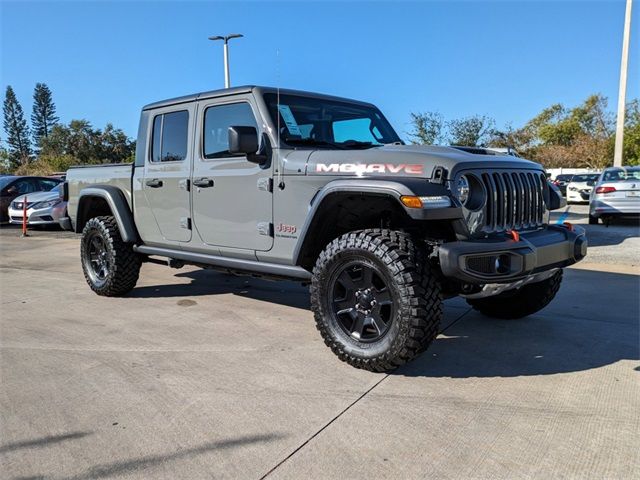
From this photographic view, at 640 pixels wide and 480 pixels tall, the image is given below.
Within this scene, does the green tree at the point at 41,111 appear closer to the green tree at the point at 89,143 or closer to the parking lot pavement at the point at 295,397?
the green tree at the point at 89,143

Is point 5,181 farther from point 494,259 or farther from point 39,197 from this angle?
point 494,259

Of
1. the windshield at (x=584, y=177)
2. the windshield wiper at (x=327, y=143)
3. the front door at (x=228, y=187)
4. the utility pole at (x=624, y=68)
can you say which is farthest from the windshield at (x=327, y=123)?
the windshield at (x=584, y=177)

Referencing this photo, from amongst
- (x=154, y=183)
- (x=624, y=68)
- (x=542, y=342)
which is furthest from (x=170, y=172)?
(x=624, y=68)

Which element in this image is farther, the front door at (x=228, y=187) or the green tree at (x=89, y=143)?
the green tree at (x=89, y=143)

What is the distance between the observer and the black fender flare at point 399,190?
3.09m

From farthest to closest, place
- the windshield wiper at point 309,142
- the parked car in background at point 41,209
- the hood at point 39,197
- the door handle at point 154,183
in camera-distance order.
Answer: the hood at point 39,197
the parked car in background at point 41,209
the door handle at point 154,183
the windshield wiper at point 309,142

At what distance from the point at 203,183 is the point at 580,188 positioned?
64.7 ft

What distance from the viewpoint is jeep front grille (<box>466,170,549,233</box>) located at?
11.2ft

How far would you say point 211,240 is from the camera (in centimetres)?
461

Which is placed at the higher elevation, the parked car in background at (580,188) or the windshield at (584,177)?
the windshield at (584,177)

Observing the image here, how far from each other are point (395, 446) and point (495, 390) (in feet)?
3.22

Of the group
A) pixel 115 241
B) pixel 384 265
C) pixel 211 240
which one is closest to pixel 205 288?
pixel 115 241

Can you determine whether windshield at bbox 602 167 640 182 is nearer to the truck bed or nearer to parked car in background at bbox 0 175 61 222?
the truck bed

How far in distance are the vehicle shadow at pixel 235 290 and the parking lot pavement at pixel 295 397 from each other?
0.44 m
